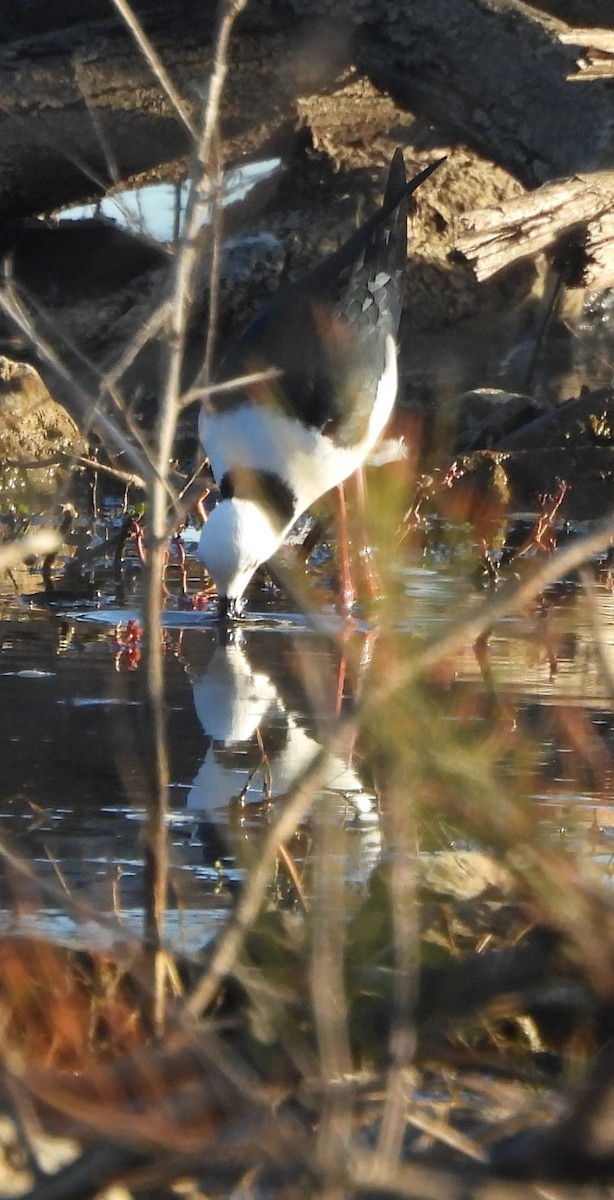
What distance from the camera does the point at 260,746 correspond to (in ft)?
→ 13.1

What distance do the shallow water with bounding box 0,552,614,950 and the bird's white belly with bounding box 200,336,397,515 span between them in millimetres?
580

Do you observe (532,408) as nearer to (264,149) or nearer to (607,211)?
(607,211)

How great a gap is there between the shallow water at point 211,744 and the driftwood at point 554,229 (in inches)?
83.2

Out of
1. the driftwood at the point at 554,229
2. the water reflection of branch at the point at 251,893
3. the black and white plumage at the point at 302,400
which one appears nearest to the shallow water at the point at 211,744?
the water reflection of branch at the point at 251,893

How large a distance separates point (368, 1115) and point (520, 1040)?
0.70 metres

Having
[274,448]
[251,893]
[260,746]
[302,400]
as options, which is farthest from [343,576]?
[251,893]

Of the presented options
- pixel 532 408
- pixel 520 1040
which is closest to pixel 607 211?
pixel 532 408

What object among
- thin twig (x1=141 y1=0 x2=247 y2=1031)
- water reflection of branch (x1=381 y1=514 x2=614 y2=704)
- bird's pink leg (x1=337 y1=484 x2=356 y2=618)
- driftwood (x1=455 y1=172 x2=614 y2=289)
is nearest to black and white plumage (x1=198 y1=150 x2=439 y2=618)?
bird's pink leg (x1=337 y1=484 x2=356 y2=618)

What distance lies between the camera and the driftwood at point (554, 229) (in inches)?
298

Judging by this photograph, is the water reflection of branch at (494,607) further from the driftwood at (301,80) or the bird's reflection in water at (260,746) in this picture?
the driftwood at (301,80)

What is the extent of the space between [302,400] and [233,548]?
820 mm

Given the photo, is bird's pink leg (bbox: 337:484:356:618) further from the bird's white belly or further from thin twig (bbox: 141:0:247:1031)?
thin twig (bbox: 141:0:247:1031)

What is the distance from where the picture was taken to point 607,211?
822cm

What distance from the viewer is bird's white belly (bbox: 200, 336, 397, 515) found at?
6160mm
